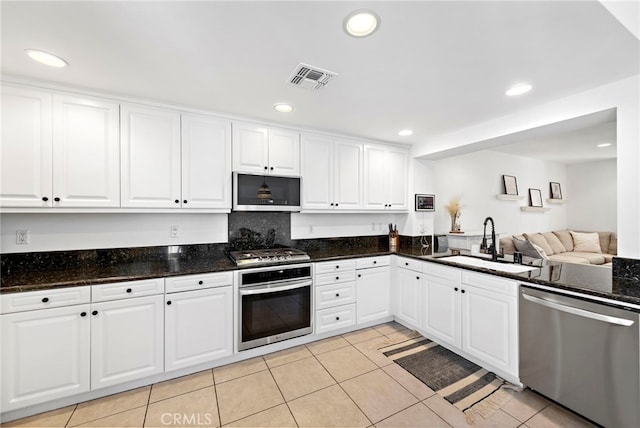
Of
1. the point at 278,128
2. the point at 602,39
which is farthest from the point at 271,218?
the point at 602,39

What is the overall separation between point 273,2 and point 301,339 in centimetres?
271

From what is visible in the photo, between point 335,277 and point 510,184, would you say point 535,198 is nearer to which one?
point 510,184

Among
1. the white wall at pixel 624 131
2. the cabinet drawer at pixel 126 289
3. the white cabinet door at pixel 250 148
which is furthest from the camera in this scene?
the white cabinet door at pixel 250 148

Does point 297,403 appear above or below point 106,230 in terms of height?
below

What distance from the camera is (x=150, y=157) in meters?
2.32

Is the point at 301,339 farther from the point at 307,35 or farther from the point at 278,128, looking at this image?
the point at 307,35

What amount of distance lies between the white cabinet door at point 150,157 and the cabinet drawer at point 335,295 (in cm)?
164

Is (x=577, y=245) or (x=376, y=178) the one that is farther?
(x=577, y=245)

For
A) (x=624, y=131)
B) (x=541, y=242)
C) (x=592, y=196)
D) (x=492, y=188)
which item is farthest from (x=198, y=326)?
(x=592, y=196)

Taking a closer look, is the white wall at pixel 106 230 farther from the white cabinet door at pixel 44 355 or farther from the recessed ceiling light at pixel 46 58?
the recessed ceiling light at pixel 46 58

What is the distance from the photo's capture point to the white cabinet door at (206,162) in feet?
8.06

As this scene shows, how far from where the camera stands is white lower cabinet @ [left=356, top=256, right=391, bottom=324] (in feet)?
9.98

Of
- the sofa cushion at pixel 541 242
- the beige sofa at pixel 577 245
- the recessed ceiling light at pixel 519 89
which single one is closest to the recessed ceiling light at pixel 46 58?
the recessed ceiling light at pixel 519 89

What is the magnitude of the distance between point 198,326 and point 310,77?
7.02ft
